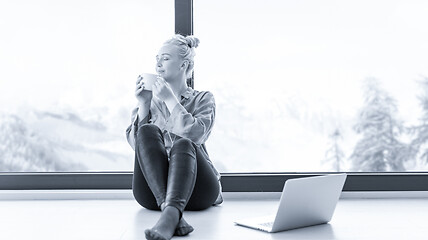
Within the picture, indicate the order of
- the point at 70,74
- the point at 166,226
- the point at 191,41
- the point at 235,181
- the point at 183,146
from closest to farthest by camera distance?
the point at 166,226 < the point at 183,146 < the point at 191,41 < the point at 235,181 < the point at 70,74

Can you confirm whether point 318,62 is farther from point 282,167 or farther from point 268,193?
point 268,193

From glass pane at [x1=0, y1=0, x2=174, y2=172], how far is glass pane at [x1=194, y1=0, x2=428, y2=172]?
378 mm

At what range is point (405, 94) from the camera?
107 inches

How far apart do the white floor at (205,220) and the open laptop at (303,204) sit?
27 millimetres

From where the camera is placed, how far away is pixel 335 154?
2736 millimetres

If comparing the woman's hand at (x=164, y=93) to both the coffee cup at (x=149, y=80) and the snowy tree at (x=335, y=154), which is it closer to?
the coffee cup at (x=149, y=80)

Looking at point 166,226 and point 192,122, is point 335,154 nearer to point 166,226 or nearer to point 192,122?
point 192,122

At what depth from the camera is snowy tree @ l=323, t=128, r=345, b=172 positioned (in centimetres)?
272

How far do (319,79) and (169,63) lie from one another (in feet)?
2.91

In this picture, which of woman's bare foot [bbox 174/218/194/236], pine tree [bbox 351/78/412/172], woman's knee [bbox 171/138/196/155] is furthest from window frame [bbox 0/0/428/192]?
woman's bare foot [bbox 174/218/194/236]

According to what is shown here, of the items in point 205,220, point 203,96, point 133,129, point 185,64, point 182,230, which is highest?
point 185,64

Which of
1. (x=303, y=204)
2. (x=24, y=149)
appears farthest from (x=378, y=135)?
(x=24, y=149)

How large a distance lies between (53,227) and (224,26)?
4.40 ft

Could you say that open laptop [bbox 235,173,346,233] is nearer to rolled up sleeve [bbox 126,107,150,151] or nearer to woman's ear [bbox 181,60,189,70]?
rolled up sleeve [bbox 126,107,150,151]
